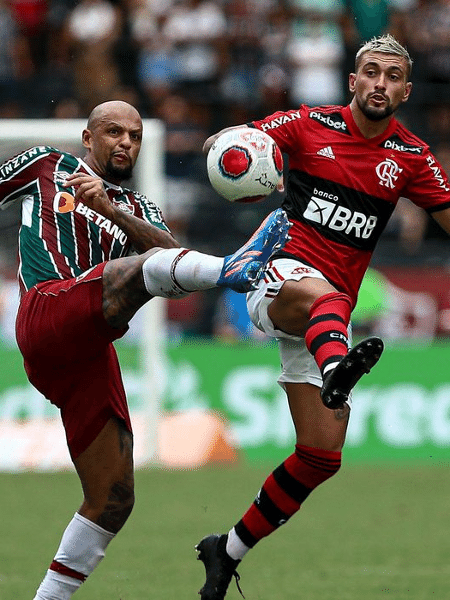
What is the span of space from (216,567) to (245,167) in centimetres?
214

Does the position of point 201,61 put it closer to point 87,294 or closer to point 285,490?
point 285,490

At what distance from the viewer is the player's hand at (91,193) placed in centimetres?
576

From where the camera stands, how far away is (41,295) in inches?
234

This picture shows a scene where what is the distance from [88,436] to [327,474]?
1295 millimetres

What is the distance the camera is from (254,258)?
17.9 ft

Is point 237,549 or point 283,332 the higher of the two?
point 283,332

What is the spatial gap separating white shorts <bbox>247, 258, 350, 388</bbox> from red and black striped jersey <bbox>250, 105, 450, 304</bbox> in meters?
0.12

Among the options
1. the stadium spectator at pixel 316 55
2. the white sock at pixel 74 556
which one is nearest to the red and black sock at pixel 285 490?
the white sock at pixel 74 556

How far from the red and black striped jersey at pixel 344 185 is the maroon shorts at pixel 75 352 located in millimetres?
1323

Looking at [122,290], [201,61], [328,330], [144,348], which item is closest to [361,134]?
[328,330]

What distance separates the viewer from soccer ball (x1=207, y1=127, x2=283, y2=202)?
6.11 m

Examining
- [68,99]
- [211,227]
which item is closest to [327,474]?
[211,227]

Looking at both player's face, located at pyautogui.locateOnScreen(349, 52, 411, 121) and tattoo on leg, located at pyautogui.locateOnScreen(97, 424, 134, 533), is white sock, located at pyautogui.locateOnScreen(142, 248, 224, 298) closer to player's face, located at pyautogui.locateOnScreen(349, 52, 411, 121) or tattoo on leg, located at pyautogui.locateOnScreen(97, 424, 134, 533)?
tattoo on leg, located at pyautogui.locateOnScreen(97, 424, 134, 533)

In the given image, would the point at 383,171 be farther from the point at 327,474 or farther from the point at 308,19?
the point at 308,19
